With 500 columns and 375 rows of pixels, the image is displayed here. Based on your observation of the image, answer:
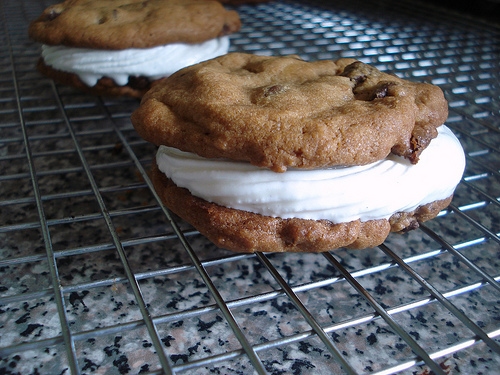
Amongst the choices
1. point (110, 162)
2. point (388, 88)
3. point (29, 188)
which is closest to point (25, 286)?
point (29, 188)

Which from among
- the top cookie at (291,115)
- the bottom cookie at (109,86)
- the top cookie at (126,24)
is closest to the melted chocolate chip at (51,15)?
the top cookie at (126,24)

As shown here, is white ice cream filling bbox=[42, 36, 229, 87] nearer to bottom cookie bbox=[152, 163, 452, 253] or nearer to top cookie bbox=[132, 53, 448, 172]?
top cookie bbox=[132, 53, 448, 172]

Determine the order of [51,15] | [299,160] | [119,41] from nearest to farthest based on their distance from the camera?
[299,160] → [119,41] → [51,15]

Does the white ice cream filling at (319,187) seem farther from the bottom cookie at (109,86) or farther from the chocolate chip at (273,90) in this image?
the bottom cookie at (109,86)

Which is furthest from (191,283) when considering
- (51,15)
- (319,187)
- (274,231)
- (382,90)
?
(51,15)

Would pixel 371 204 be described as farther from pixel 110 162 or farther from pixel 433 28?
pixel 433 28

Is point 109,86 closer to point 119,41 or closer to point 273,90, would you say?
point 119,41

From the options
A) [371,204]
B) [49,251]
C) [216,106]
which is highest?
[216,106]
